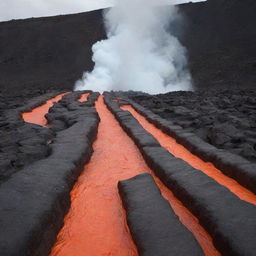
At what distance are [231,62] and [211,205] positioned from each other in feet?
115

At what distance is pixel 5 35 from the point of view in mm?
53219

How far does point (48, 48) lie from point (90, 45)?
22.0 ft

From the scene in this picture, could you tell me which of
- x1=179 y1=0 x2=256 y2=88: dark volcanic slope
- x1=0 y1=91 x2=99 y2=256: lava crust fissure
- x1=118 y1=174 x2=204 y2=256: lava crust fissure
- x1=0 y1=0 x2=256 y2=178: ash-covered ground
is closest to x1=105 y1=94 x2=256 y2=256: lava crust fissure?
x1=118 y1=174 x2=204 y2=256: lava crust fissure

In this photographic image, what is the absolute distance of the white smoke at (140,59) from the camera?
3350 cm

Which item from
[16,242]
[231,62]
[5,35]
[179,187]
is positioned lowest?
[231,62]

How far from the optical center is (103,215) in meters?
4.42

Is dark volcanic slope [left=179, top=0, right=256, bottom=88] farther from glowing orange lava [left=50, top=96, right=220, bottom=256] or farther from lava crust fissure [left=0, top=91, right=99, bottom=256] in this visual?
lava crust fissure [left=0, top=91, right=99, bottom=256]

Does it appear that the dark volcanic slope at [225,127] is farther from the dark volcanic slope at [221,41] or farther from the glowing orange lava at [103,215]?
the dark volcanic slope at [221,41]

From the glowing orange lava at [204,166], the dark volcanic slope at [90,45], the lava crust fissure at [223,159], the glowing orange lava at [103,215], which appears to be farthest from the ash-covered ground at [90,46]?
the glowing orange lava at [103,215]

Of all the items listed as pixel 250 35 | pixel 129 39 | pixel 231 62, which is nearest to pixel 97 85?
pixel 129 39

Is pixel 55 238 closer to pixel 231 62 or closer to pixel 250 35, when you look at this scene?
pixel 231 62

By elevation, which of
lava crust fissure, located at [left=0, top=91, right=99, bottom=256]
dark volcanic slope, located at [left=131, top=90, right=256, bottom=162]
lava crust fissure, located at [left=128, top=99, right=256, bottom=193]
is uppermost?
lava crust fissure, located at [left=0, top=91, right=99, bottom=256]

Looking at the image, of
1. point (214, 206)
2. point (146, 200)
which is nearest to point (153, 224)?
point (146, 200)

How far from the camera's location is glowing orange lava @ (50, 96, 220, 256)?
362 cm
